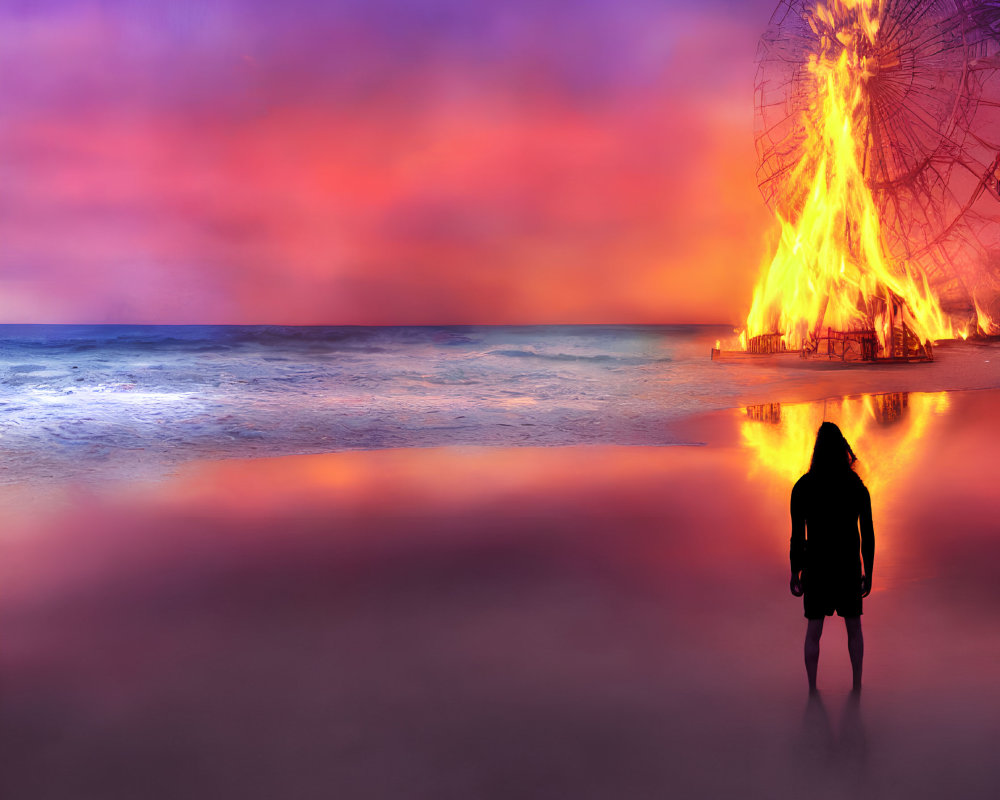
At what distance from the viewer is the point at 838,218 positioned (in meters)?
26.7

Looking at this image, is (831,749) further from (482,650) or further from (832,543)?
(482,650)

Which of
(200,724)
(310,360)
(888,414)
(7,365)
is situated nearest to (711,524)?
(200,724)

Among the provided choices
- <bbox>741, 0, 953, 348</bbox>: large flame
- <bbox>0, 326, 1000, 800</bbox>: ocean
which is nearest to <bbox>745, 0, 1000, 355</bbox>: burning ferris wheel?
<bbox>741, 0, 953, 348</bbox>: large flame

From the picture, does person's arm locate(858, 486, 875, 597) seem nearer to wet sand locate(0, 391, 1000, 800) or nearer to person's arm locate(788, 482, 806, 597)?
person's arm locate(788, 482, 806, 597)

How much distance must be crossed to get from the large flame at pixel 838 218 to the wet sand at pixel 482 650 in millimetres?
22037

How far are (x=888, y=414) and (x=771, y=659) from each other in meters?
11.8

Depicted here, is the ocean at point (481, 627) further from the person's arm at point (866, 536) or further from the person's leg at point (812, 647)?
the person's arm at point (866, 536)

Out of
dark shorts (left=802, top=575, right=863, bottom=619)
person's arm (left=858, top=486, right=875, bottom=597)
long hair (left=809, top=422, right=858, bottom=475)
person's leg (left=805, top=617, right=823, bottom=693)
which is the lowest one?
person's leg (left=805, top=617, right=823, bottom=693)

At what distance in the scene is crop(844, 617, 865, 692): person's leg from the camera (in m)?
3.48

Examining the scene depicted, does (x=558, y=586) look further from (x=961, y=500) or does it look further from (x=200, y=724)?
(x=961, y=500)

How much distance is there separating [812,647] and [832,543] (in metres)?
0.51

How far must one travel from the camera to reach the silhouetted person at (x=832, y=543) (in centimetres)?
348

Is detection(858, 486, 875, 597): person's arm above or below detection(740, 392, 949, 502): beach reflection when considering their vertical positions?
above

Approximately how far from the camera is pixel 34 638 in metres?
4.26
